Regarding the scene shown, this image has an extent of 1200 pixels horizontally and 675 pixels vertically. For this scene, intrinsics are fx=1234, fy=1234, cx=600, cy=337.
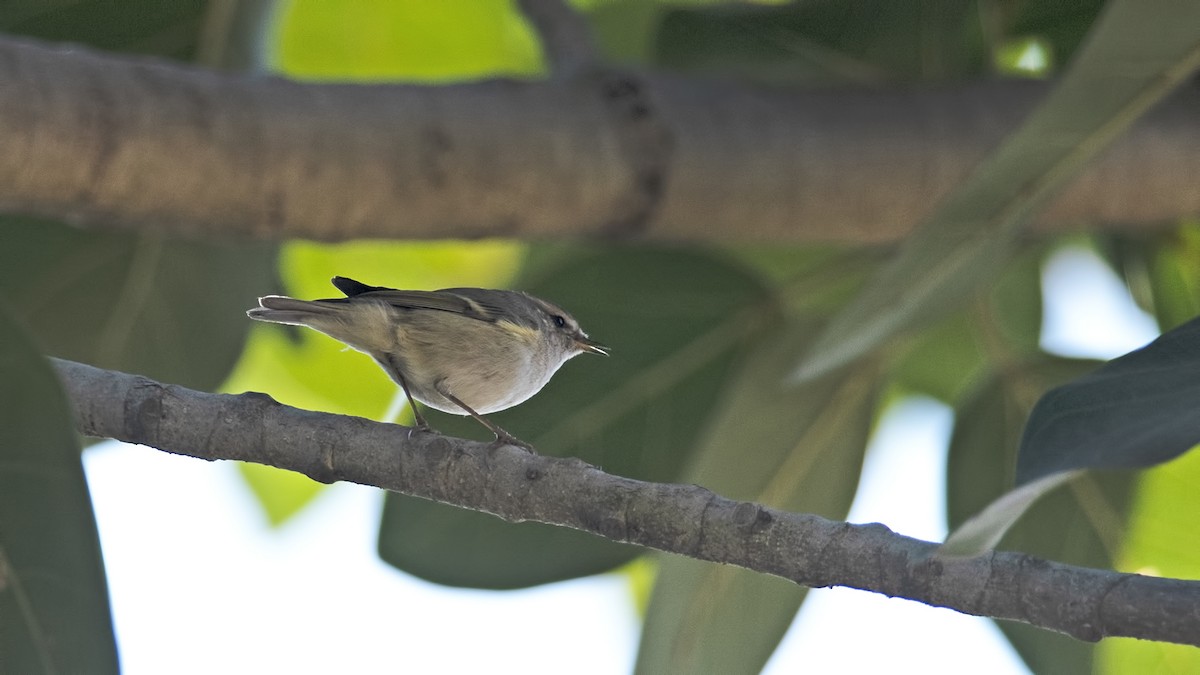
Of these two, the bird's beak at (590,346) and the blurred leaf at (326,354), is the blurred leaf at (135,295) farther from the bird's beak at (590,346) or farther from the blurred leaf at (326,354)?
the bird's beak at (590,346)

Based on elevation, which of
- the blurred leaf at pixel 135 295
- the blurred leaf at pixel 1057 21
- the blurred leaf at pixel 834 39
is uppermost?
the blurred leaf at pixel 1057 21

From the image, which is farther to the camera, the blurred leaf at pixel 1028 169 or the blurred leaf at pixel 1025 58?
the blurred leaf at pixel 1025 58

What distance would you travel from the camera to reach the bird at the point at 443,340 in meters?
1.67

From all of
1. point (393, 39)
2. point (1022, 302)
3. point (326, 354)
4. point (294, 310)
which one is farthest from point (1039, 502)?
point (393, 39)

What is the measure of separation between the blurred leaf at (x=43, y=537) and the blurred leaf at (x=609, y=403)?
0.80 meters

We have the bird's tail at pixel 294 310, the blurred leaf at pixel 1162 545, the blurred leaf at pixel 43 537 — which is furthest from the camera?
the blurred leaf at pixel 1162 545

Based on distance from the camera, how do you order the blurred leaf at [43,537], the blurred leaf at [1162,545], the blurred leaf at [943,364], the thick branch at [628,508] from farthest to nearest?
1. the blurred leaf at [943,364]
2. the blurred leaf at [1162,545]
3. the blurred leaf at [43,537]
4. the thick branch at [628,508]

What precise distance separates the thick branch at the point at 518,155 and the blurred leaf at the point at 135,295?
325mm

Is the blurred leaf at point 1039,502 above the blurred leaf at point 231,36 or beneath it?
beneath

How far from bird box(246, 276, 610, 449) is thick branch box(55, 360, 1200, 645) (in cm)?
46

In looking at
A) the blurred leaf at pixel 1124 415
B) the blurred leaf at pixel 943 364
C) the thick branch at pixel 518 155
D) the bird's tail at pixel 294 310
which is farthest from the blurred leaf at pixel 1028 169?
the blurred leaf at pixel 943 364

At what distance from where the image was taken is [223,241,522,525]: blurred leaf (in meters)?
2.48

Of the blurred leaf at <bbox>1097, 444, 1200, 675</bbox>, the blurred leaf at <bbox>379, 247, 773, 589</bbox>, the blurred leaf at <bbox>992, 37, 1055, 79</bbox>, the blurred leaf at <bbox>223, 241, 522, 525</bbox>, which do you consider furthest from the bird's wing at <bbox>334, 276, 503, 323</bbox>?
the blurred leaf at <bbox>1097, 444, 1200, 675</bbox>

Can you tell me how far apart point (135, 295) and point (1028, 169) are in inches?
54.4
